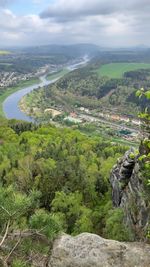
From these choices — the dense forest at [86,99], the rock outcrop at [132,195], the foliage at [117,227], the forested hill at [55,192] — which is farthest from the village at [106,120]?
the foliage at [117,227]

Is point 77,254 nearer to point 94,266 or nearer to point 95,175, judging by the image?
point 94,266

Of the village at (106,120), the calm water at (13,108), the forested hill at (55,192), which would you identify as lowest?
the village at (106,120)

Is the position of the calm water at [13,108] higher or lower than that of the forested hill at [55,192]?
lower

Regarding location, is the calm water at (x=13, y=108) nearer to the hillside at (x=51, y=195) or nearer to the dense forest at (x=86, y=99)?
the dense forest at (x=86, y=99)

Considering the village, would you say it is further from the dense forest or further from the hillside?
the hillside

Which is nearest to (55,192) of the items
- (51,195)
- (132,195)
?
(51,195)

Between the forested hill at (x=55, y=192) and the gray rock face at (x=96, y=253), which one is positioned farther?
the forested hill at (x=55, y=192)
